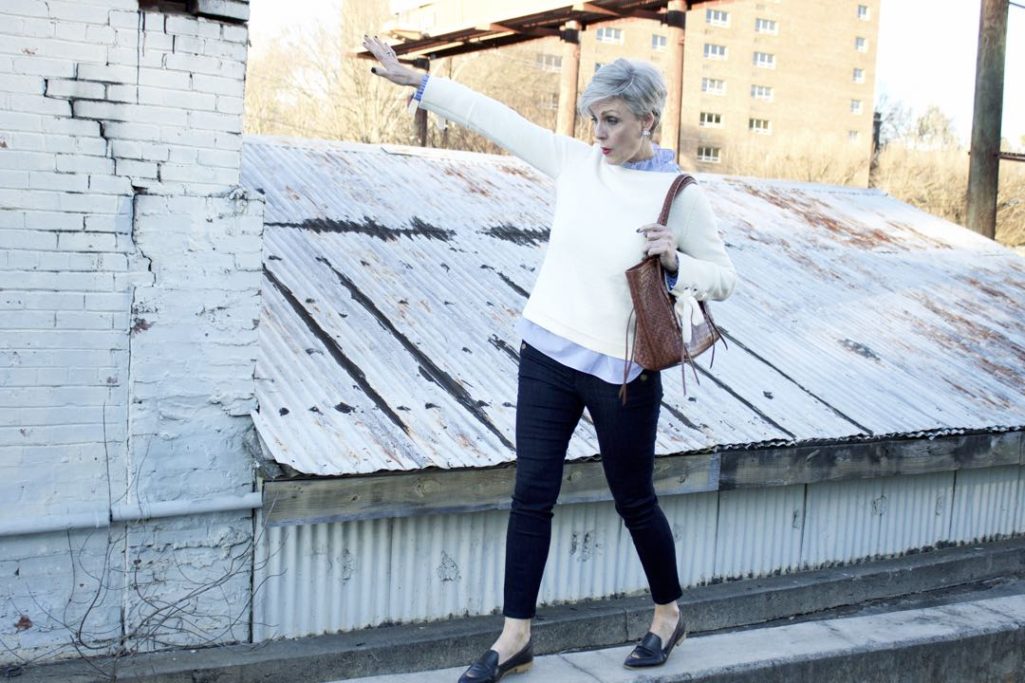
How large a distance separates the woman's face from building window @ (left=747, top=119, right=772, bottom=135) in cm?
6863

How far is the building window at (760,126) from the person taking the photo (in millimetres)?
69562

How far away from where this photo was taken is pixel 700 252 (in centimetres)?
349

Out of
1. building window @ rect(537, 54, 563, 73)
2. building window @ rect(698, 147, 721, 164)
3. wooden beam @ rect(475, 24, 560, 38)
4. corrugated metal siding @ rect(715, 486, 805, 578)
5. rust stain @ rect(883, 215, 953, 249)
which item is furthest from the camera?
building window @ rect(698, 147, 721, 164)

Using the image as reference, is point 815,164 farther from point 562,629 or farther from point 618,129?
point 618,129

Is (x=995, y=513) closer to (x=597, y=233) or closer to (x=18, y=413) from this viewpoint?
(x=597, y=233)

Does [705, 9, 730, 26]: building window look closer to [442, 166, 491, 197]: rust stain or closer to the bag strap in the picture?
[442, 166, 491, 197]: rust stain

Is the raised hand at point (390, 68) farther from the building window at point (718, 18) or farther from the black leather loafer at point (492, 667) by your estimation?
the building window at point (718, 18)

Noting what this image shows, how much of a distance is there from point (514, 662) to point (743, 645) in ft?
3.40

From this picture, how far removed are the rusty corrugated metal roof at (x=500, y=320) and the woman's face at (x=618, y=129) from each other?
1765mm

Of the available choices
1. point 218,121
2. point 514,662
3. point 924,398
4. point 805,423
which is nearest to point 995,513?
point 924,398

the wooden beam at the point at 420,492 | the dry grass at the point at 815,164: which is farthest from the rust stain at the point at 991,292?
the dry grass at the point at 815,164

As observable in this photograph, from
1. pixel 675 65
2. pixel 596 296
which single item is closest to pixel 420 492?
pixel 596 296

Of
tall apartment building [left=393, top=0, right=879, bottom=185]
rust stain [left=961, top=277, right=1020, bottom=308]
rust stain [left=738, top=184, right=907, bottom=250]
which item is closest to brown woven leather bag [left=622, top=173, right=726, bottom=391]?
rust stain [left=738, top=184, right=907, bottom=250]

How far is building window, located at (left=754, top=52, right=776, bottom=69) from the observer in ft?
230
